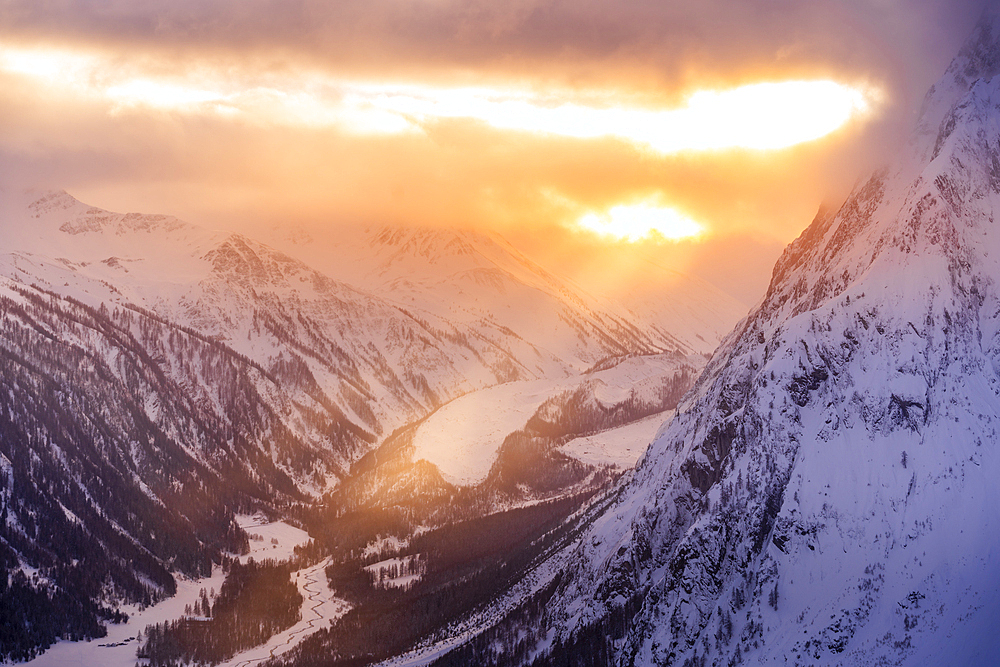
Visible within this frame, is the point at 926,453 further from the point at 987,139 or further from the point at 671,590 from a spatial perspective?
the point at 987,139

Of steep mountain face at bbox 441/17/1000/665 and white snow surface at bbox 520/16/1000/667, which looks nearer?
white snow surface at bbox 520/16/1000/667

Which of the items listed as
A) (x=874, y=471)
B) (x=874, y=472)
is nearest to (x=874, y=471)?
(x=874, y=471)

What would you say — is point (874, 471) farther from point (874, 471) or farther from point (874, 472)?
point (874, 472)

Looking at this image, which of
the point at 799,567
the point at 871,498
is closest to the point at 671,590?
the point at 799,567

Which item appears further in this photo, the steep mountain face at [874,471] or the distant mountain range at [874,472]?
the steep mountain face at [874,471]

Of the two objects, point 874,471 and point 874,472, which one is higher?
point 874,471

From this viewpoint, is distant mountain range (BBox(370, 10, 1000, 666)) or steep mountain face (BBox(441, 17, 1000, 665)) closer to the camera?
distant mountain range (BBox(370, 10, 1000, 666))

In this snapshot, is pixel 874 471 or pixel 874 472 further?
pixel 874 471

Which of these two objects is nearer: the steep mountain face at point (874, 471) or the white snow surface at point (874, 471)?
the white snow surface at point (874, 471)
